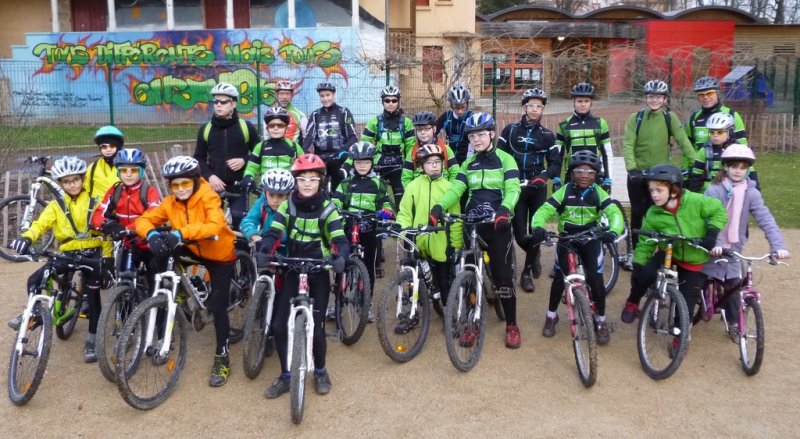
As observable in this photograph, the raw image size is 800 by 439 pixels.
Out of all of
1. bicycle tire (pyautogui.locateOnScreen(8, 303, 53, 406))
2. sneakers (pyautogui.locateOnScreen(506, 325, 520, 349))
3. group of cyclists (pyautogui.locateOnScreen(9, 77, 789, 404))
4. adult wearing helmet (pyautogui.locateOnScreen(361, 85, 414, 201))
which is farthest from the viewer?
adult wearing helmet (pyautogui.locateOnScreen(361, 85, 414, 201))

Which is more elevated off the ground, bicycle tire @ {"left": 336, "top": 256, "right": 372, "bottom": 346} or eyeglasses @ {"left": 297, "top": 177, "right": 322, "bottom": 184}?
eyeglasses @ {"left": 297, "top": 177, "right": 322, "bottom": 184}

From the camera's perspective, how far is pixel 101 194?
20.8 feet

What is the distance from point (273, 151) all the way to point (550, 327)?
3187 mm

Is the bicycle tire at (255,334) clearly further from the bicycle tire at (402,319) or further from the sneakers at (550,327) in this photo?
the sneakers at (550,327)

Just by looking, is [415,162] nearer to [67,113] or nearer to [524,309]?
[524,309]

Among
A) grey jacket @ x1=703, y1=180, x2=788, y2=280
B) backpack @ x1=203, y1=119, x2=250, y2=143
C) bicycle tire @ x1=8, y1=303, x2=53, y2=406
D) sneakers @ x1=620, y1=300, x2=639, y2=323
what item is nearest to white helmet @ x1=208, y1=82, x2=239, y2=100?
backpack @ x1=203, y1=119, x2=250, y2=143

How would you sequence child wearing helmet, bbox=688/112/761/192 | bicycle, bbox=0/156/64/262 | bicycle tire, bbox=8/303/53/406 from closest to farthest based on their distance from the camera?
1. bicycle tire, bbox=8/303/53/406
2. child wearing helmet, bbox=688/112/761/192
3. bicycle, bbox=0/156/64/262

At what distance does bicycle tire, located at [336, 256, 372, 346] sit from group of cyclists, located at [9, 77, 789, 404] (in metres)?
0.46

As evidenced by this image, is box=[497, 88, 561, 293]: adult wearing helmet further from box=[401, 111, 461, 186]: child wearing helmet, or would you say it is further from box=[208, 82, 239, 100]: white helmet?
box=[208, 82, 239, 100]: white helmet

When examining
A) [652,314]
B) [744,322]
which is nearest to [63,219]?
[652,314]

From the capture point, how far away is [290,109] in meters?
9.04

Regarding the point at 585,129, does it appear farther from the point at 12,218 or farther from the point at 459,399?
the point at 12,218

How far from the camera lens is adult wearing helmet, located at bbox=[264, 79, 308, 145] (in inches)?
331

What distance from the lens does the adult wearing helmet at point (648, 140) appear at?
785cm
